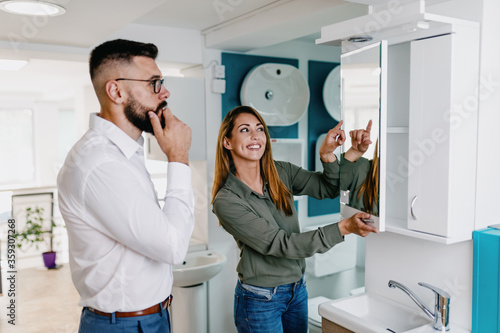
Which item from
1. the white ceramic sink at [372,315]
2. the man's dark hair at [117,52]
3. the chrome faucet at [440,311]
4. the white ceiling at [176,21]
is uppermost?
the white ceiling at [176,21]

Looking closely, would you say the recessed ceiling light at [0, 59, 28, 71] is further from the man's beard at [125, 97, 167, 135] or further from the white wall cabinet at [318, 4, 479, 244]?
the white wall cabinet at [318, 4, 479, 244]

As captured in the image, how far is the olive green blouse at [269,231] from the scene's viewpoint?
170 centimetres

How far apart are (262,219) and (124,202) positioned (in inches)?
27.0

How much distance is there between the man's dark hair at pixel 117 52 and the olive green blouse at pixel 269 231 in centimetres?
69

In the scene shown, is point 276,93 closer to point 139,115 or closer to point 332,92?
point 332,92

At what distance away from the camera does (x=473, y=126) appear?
1.60 m

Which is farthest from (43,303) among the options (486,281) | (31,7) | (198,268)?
(486,281)

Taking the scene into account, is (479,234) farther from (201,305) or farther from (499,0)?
(201,305)

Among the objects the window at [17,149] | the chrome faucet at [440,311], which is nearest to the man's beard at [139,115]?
the chrome faucet at [440,311]

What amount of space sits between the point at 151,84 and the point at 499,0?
1216 mm

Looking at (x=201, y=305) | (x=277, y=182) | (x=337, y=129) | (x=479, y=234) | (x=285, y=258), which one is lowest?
(x=201, y=305)

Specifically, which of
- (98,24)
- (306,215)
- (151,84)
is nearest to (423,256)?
(151,84)

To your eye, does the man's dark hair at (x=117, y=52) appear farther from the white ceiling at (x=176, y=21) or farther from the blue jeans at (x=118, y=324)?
the blue jeans at (x=118, y=324)

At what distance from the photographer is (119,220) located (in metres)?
1.23
